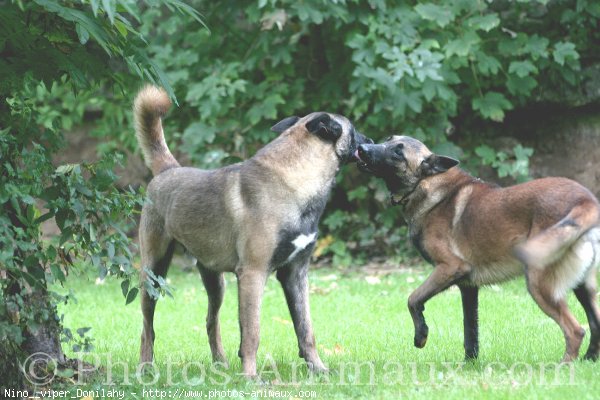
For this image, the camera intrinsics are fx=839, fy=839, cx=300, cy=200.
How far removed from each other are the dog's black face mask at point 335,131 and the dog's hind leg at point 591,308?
1.76 meters

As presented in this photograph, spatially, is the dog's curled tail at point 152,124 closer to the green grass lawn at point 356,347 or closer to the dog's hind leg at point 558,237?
the green grass lawn at point 356,347

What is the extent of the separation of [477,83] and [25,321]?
7.26m

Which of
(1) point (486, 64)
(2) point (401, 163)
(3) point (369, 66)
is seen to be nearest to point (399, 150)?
(2) point (401, 163)

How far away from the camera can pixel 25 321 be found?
4.36 meters

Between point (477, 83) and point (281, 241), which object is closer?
point (281, 241)

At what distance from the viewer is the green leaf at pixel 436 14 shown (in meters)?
9.71

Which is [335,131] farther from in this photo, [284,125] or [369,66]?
[369,66]

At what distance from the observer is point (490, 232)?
17.8ft

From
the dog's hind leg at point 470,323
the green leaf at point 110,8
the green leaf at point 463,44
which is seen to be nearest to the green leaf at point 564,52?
the green leaf at point 463,44

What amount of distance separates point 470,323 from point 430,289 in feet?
1.29

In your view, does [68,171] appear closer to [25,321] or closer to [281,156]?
[25,321]

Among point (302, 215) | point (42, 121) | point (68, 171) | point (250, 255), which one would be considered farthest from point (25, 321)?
point (42, 121)

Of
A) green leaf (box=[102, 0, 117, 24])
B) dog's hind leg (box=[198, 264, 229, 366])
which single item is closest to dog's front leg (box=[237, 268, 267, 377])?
dog's hind leg (box=[198, 264, 229, 366])

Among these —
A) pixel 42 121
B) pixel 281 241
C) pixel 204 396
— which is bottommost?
pixel 42 121
